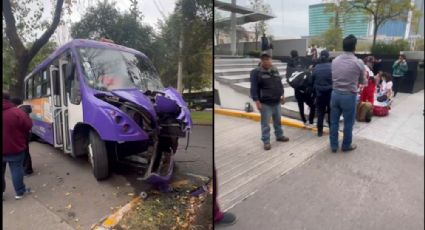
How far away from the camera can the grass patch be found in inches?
45.6

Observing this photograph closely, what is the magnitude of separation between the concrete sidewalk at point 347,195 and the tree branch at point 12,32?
3.41 feet

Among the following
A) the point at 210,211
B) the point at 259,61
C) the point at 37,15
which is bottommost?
the point at 210,211

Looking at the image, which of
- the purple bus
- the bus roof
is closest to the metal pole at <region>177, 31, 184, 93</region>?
the purple bus

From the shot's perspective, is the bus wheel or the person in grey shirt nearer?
the person in grey shirt

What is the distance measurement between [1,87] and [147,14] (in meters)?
0.62

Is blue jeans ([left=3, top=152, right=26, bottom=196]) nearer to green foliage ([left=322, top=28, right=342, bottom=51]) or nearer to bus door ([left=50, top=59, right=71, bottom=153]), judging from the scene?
bus door ([left=50, top=59, right=71, bottom=153])

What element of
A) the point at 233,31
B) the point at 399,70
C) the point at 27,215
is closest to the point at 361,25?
the point at 399,70

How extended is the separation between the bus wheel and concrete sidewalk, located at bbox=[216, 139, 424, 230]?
549 millimetres

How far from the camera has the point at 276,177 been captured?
49.8 inches

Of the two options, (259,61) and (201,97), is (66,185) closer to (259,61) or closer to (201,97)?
(201,97)

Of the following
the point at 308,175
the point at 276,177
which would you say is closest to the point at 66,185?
the point at 276,177

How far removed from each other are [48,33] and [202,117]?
0.65m

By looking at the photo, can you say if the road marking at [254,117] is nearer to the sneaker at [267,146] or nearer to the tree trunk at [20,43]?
the sneaker at [267,146]

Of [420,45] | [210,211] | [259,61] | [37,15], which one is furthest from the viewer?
[210,211]
